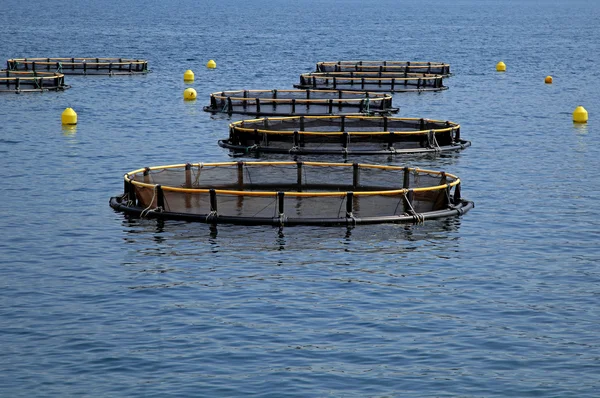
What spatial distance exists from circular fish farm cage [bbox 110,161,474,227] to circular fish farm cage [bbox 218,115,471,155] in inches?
482

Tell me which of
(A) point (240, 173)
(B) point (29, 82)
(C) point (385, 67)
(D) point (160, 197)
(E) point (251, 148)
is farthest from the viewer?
(C) point (385, 67)

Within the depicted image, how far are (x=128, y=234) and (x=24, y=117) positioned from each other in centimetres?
3721

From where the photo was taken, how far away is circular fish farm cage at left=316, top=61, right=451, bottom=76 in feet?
344

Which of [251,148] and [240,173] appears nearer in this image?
[240,173]

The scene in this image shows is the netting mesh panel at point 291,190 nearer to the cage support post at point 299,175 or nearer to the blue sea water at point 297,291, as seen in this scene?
the cage support post at point 299,175

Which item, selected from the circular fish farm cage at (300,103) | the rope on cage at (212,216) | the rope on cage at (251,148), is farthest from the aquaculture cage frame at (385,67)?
the rope on cage at (212,216)

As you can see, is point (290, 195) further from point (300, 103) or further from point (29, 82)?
point (29, 82)

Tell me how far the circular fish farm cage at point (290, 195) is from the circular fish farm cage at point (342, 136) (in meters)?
12.2

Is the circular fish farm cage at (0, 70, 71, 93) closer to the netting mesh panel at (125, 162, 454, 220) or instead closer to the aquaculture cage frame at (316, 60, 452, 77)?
the aquaculture cage frame at (316, 60, 452, 77)

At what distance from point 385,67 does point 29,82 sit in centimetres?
3212

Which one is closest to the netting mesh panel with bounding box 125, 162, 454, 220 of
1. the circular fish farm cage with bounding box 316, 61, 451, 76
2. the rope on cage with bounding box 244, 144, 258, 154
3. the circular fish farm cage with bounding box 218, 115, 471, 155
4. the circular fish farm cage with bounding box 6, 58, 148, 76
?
the circular fish farm cage with bounding box 218, 115, 471, 155

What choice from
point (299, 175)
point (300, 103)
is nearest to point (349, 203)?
point (299, 175)

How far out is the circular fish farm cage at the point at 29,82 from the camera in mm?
88812

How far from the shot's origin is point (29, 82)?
9125 centimetres
